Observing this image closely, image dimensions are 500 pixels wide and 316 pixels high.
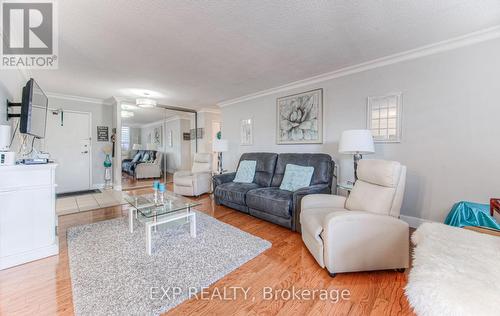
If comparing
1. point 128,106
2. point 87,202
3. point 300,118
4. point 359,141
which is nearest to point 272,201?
point 359,141

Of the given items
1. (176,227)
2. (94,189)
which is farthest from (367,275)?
(94,189)

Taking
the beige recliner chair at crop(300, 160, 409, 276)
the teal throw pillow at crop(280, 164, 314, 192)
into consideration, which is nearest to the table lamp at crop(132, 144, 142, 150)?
the teal throw pillow at crop(280, 164, 314, 192)

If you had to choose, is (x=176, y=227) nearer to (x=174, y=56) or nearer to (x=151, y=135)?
(x=174, y=56)

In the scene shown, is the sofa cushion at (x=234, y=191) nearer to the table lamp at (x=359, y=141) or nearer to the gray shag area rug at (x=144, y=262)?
the gray shag area rug at (x=144, y=262)

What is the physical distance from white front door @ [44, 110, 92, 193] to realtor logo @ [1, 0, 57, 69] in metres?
2.13

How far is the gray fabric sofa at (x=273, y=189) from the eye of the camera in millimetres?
2660

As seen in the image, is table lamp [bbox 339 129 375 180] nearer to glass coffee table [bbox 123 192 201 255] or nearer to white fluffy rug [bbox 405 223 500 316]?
white fluffy rug [bbox 405 223 500 316]

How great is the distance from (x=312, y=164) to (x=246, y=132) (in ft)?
7.05

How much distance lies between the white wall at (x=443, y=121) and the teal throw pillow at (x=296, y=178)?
716 mm

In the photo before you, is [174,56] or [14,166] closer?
[14,166]

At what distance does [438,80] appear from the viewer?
2.46 metres

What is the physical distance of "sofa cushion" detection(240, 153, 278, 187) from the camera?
12.1 ft

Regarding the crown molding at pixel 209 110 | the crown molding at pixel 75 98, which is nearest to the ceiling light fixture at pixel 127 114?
the crown molding at pixel 75 98

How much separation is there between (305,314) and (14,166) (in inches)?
109
